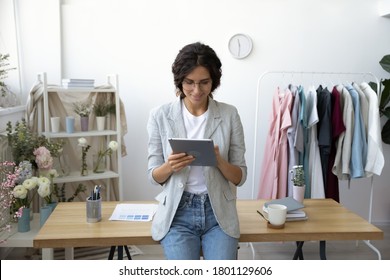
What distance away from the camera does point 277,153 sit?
2.95 meters

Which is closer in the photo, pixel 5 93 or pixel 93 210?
pixel 93 210

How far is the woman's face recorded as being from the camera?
1.68 meters

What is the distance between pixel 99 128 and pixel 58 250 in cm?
99

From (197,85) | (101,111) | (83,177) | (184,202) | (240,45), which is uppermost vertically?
(240,45)

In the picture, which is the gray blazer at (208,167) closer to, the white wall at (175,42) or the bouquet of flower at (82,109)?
the bouquet of flower at (82,109)

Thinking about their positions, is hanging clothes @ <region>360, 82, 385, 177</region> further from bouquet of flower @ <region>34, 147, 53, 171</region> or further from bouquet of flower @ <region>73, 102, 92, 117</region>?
bouquet of flower @ <region>34, 147, 53, 171</region>

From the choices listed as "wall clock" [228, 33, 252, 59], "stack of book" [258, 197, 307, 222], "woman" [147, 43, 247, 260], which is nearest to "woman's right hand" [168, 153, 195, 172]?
"woman" [147, 43, 247, 260]

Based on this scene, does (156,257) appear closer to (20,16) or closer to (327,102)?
(327,102)

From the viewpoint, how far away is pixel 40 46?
10.4ft

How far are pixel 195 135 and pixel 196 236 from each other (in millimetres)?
436

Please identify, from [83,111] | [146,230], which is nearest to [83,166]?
[83,111]

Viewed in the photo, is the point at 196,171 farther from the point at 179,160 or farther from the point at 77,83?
the point at 77,83

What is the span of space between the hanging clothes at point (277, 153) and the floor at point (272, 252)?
1.55ft
